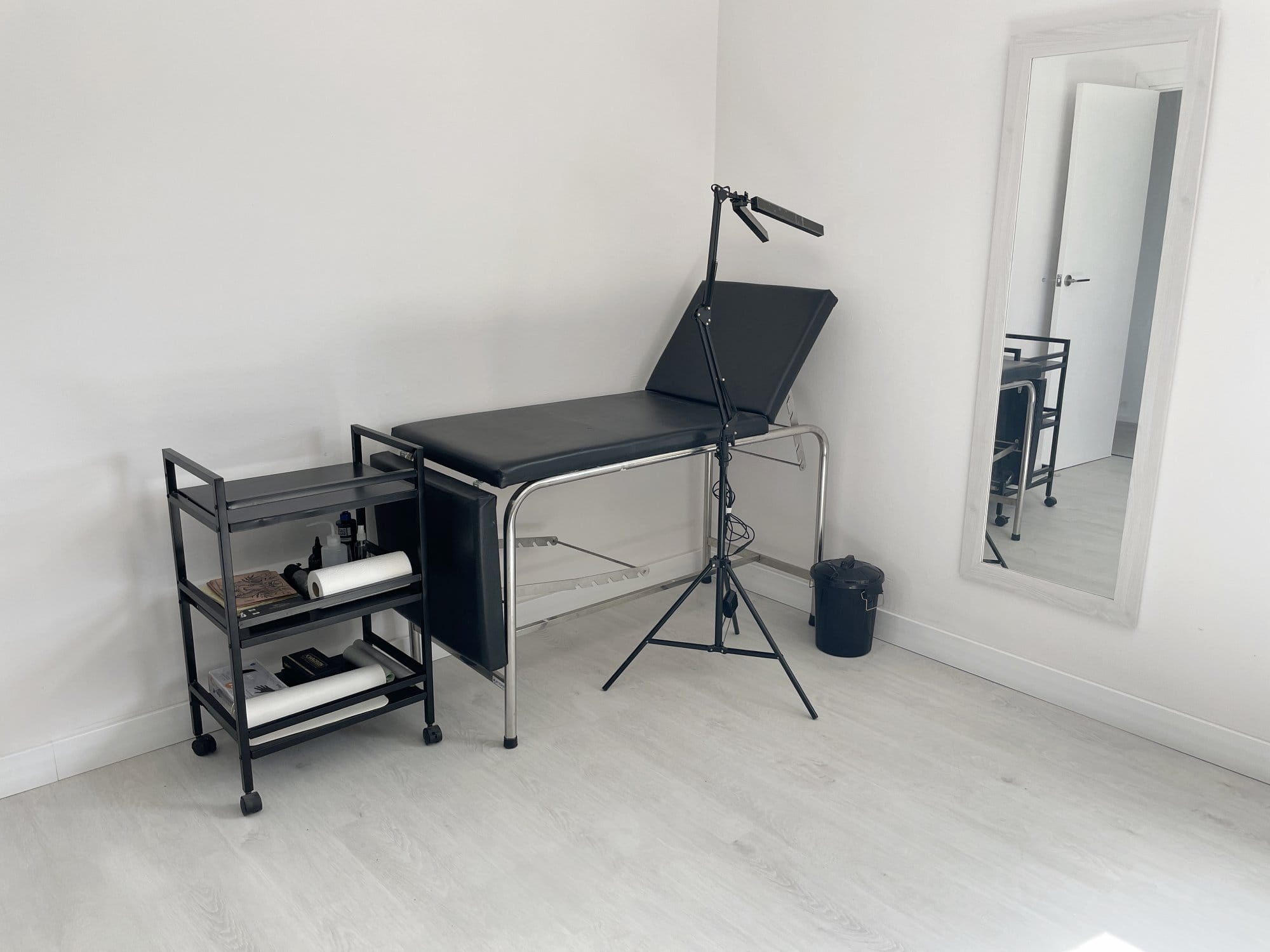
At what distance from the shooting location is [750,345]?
9.68 ft

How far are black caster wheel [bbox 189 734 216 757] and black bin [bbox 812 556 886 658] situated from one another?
1.69m

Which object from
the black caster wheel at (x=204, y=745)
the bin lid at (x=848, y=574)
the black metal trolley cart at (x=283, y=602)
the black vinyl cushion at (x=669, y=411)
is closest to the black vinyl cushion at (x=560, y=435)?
the black vinyl cushion at (x=669, y=411)

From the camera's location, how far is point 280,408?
2.51 meters

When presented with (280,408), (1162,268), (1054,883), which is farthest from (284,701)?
(1162,268)

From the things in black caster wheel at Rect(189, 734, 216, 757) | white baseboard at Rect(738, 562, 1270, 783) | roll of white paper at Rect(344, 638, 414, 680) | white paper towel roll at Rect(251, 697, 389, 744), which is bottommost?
black caster wheel at Rect(189, 734, 216, 757)

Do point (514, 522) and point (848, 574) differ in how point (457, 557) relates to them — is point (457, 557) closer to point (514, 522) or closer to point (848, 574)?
point (514, 522)

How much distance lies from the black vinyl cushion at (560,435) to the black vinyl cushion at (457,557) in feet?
0.24

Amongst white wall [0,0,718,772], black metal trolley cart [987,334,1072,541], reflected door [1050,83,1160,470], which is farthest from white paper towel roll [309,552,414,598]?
reflected door [1050,83,1160,470]

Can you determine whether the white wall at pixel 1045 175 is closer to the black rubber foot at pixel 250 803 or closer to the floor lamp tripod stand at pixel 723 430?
the floor lamp tripod stand at pixel 723 430

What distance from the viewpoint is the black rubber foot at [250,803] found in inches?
85.6

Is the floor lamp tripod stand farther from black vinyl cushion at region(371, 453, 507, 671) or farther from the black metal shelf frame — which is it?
the black metal shelf frame

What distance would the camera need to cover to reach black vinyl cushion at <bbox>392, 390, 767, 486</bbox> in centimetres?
233

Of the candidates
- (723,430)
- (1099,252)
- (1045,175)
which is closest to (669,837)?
(723,430)

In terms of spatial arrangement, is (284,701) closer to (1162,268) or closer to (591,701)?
(591,701)
